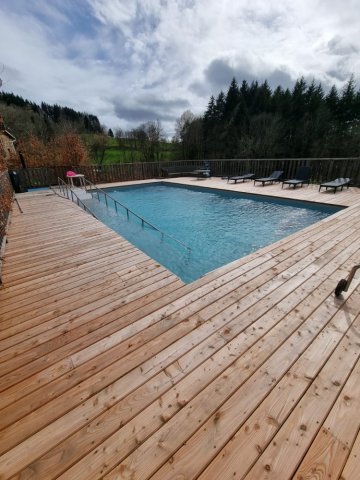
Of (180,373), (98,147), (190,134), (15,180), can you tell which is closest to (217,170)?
(15,180)

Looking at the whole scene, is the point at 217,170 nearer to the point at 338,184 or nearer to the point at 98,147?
the point at 338,184

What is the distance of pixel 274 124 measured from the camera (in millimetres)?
17422

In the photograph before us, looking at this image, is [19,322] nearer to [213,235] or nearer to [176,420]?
[176,420]

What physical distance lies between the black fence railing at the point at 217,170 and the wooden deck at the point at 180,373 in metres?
7.07

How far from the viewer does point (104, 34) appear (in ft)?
18.8

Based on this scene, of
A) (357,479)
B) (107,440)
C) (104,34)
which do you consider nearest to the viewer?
(357,479)

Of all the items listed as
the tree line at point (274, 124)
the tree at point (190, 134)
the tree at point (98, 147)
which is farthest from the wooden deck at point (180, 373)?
the tree at point (190, 134)

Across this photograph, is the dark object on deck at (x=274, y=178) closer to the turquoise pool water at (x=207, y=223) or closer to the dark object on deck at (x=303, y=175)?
the dark object on deck at (x=303, y=175)

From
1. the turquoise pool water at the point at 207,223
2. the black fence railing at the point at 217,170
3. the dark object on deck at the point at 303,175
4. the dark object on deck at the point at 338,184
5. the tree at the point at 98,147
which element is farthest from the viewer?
the tree at the point at 98,147

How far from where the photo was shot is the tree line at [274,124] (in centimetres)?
1608

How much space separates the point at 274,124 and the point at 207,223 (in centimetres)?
1548

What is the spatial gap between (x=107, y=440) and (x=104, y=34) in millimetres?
8170

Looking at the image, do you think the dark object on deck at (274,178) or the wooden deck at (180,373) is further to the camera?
the dark object on deck at (274,178)

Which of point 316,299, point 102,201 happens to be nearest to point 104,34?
point 102,201
